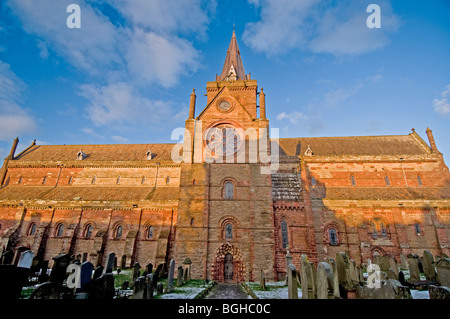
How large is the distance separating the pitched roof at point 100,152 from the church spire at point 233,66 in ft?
40.7

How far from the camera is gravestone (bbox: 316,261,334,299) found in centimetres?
815

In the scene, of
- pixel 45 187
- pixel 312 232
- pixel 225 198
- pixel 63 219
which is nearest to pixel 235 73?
pixel 225 198

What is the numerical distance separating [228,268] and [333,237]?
11.0 m

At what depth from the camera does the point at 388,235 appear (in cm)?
2230

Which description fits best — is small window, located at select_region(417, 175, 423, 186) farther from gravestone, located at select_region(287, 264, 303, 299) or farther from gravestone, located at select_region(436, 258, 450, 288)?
gravestone, located at select_region(287, 264, 303, 299)

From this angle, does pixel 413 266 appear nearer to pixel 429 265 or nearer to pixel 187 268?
pixel 429 265

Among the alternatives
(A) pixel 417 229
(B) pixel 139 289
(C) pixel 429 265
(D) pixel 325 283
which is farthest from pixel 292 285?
(A) pixel 417 229

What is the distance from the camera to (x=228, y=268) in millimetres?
18875

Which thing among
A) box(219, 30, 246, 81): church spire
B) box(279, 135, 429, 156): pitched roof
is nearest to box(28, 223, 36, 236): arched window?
box(219, 30, 246, 81): church spire

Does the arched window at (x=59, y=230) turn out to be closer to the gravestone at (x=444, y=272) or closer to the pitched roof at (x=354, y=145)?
the pitched roof at (x=354, y=145)

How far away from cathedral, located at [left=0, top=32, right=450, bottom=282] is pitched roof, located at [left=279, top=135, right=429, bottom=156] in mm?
170

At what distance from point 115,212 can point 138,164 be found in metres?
6.87

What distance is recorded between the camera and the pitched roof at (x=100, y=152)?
31.9 meters
